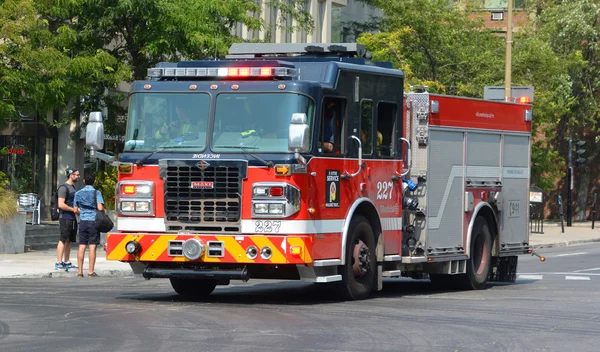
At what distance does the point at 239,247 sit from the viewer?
14242 millimetres

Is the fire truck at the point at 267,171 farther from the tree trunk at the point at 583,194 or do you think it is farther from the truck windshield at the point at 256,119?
the tree trunk at the point at 583,194

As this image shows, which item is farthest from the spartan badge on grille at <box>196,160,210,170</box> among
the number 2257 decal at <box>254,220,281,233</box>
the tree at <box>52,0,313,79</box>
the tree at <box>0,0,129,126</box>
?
the tree at <box>52,0,313,79</box>

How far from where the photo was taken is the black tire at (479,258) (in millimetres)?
18188

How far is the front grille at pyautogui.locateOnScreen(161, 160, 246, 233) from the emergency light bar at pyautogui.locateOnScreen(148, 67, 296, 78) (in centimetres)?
117

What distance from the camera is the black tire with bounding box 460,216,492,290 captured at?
59.7ft

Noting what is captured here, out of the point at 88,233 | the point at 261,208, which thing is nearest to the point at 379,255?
the point at 261,208

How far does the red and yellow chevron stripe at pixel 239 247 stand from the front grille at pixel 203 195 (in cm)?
15

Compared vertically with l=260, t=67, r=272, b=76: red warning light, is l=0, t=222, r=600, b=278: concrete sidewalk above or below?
below

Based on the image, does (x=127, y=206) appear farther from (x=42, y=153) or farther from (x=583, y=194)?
(x=583, y=194)

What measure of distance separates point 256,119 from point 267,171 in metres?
0.71

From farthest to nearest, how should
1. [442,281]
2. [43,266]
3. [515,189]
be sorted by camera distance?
[43,266] < [515,189] < [442,281]

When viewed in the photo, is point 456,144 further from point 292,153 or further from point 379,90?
point 292,153

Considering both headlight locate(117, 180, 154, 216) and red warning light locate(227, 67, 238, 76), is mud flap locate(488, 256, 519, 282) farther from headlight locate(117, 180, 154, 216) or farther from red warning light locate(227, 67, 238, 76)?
headlight locate(117, 180, 154, 216)

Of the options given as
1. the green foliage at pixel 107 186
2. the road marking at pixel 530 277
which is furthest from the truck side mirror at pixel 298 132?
the green foliage at pixel 107 186
